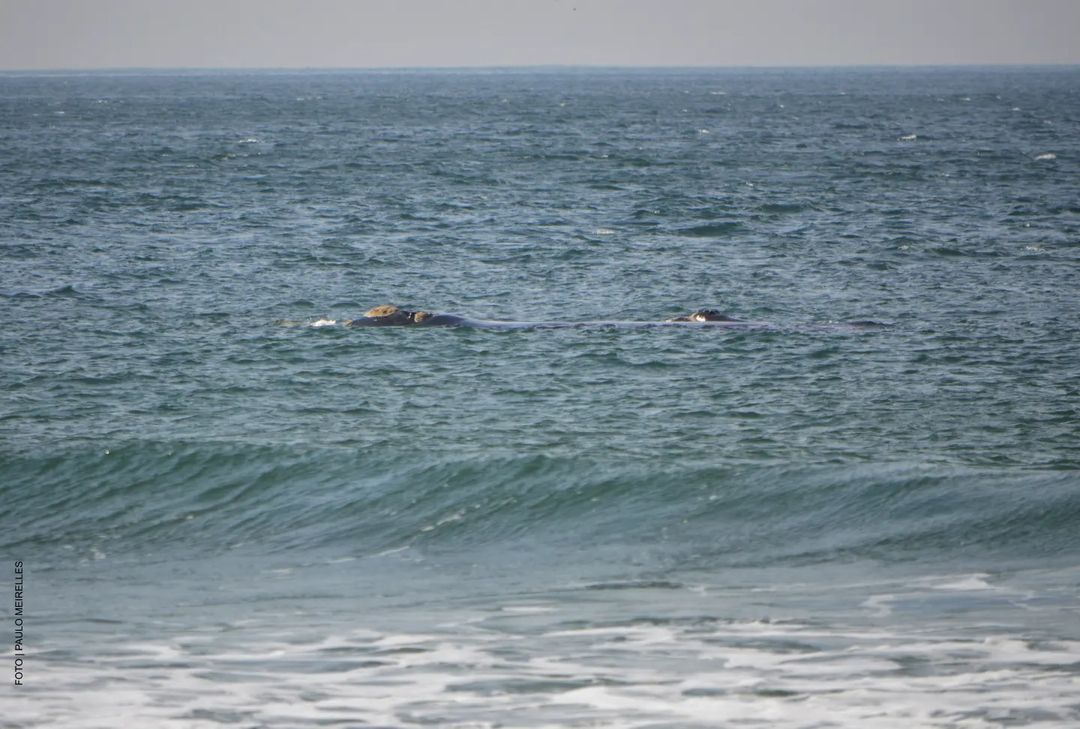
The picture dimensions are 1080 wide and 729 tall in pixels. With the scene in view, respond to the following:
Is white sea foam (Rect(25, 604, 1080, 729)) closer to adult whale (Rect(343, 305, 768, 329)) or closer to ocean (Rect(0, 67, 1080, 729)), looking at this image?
ocean (Rect(0, 67, 1080, 729))

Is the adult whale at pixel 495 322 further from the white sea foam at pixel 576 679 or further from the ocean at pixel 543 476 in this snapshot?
the white sea foam at pixel 576 679

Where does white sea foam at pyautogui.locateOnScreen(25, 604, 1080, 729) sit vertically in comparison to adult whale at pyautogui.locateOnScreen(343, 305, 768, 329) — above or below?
below

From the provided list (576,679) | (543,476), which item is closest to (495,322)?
(543,476)

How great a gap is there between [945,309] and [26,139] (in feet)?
232

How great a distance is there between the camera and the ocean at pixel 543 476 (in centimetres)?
1140

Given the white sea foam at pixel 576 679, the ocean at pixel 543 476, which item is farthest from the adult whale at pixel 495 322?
the white sea foam at pixel 576 679

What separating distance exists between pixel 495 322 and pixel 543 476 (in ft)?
31.7

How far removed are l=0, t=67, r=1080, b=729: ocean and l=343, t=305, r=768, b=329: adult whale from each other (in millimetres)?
383

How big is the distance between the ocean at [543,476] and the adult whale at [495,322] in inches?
15.1

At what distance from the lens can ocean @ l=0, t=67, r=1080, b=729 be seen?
11.4 metres

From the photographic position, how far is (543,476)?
17.6 m

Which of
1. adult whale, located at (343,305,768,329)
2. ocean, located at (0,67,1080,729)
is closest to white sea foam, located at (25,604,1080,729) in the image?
ocean, located at (0,67,1080,729)

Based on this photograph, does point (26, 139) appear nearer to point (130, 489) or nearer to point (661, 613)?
point (130, 489)

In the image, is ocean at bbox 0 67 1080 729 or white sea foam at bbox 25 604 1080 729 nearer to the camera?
white sea foam at bbox 25 604 1080 729
